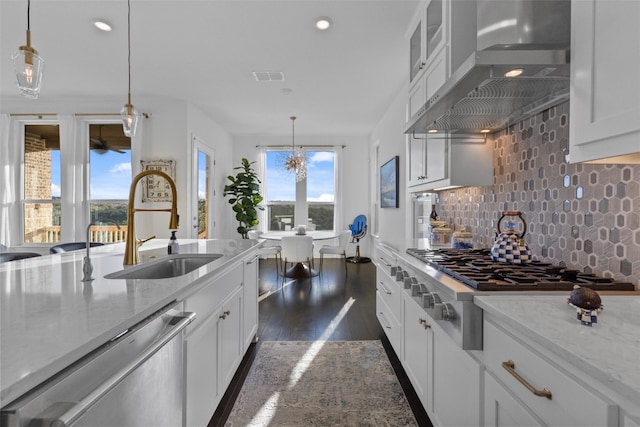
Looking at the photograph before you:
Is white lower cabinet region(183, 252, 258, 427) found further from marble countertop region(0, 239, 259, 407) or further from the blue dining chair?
the blue dining chair

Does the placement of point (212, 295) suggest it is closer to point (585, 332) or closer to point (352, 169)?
point (585, 332)

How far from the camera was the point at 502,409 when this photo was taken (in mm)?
944

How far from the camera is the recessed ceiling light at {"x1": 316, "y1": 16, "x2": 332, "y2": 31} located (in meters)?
2.66

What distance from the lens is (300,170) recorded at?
5.96 metres

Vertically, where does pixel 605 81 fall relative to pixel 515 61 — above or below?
below

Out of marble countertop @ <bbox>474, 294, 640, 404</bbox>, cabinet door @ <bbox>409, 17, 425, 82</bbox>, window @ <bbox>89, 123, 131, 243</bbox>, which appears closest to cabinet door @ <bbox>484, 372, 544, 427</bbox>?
marble countertop @ <bbox>474, 294, 640, 404</bbox>

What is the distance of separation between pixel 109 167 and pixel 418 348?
4.96 meters

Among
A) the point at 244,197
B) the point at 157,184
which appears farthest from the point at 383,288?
the point at 244,197

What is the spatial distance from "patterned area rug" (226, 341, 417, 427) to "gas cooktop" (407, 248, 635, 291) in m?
0.93

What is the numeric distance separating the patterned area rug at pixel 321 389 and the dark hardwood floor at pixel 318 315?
66 mm

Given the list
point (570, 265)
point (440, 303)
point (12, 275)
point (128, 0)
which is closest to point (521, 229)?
point (570, 265)

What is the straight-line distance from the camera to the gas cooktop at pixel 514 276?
3.69 ft

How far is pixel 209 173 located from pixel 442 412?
17.7ft

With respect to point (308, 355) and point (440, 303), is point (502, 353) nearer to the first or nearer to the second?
point (440, 303)
